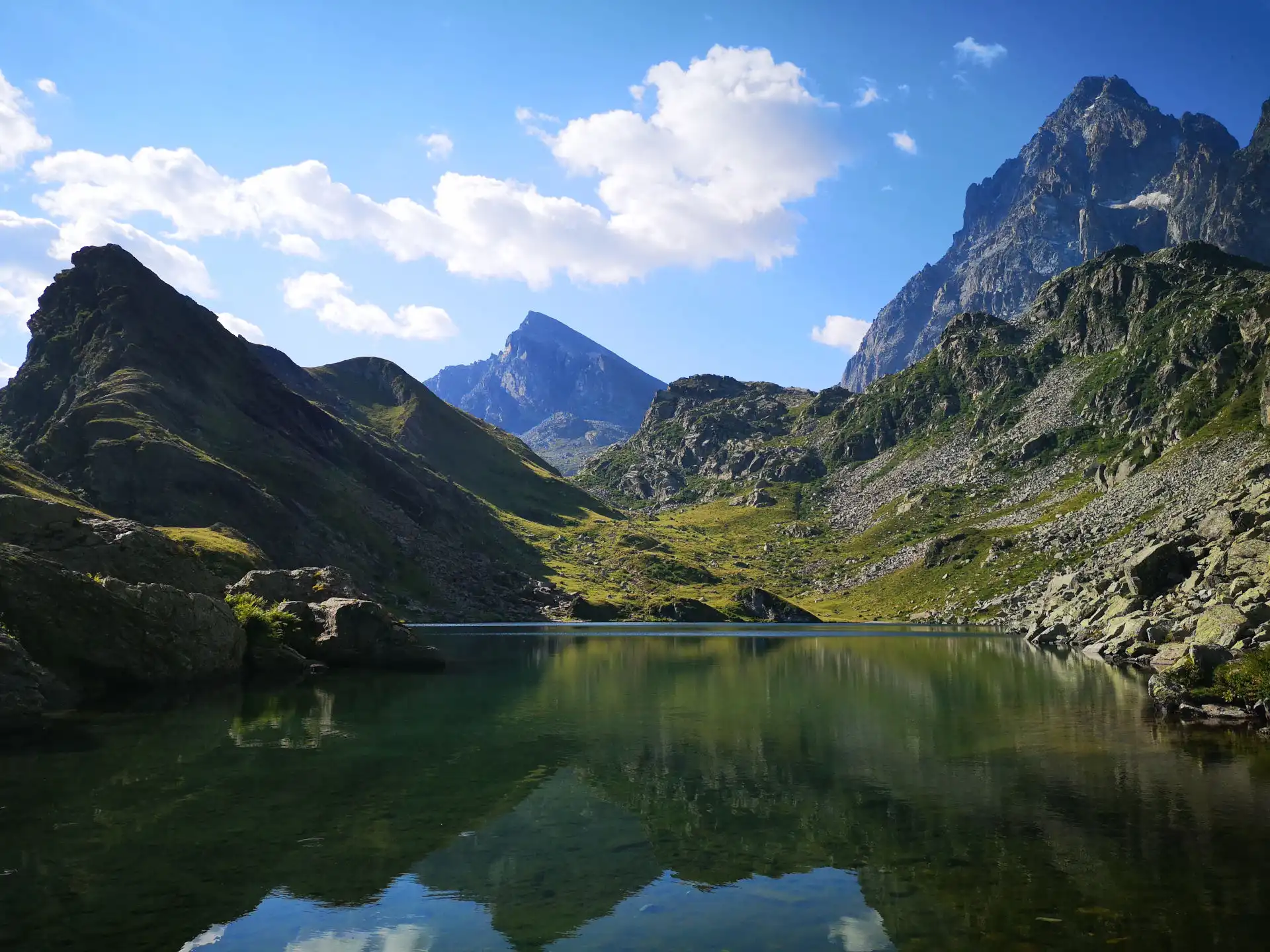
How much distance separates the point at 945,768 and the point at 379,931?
26.0 metres

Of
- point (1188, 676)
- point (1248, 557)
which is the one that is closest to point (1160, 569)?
point (1248, 557)

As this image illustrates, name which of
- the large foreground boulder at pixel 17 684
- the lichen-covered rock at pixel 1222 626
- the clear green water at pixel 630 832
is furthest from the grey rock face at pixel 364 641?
the lichen-covered rock at pixel 1222 626

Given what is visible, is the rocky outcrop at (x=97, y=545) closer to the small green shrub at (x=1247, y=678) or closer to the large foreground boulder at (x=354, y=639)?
the large foreground boulder at (x=354, y=639)

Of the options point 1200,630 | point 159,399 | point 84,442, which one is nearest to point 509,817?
point 1200,630

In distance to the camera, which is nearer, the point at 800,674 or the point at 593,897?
the point at 593,897

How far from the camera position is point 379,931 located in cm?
1794

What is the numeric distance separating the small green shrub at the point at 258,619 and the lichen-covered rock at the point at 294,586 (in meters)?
4.36

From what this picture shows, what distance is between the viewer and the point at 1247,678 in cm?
4509

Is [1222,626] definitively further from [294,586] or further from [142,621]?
[294,586]

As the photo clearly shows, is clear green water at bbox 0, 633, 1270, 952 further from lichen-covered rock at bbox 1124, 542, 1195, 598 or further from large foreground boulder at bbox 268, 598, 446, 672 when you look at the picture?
lichen-covered rock at bbox 1124, 542, 1195, 598

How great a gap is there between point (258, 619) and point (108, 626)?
19.6 m

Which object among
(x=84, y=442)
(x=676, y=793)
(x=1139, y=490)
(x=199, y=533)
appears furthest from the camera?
(x=1139, y=490)

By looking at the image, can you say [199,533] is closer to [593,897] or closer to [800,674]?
[800,674]

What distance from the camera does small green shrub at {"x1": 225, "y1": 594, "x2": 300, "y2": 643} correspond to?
70625 millimetres
